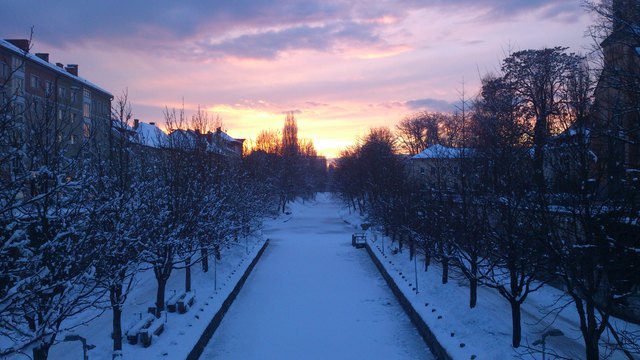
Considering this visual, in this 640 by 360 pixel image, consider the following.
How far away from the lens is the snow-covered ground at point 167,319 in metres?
10.9

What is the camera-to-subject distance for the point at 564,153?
9.26 m

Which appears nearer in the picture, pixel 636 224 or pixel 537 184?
pixel 636 224

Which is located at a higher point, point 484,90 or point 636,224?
point 484,90

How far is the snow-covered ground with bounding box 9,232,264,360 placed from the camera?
35.6 ft

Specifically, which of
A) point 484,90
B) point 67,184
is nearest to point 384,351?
point 67,184

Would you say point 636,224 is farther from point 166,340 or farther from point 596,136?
point 166,340

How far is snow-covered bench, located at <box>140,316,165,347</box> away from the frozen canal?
48.3 inches

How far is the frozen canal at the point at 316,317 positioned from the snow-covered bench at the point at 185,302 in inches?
45.2

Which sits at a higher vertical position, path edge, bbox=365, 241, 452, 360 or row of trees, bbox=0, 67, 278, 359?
row of trees, bbox=0, 67, 278, 359

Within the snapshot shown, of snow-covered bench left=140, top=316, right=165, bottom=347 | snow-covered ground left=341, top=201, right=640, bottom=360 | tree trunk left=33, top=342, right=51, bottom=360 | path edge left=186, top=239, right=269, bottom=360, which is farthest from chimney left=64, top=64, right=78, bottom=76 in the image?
tree trunk left=33, top=342, right=51, bottom=360

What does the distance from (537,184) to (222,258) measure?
17306 mm

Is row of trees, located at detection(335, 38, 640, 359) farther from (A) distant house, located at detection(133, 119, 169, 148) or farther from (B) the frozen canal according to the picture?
(A) distant house, located at detection(133, 119, 169, 148)

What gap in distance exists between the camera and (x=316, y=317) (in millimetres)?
15453

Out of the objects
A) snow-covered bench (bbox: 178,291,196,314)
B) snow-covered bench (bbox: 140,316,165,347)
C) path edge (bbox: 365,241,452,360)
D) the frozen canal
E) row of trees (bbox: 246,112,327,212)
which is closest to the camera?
snow-covered bench (bbox: 140,316,165,347)
